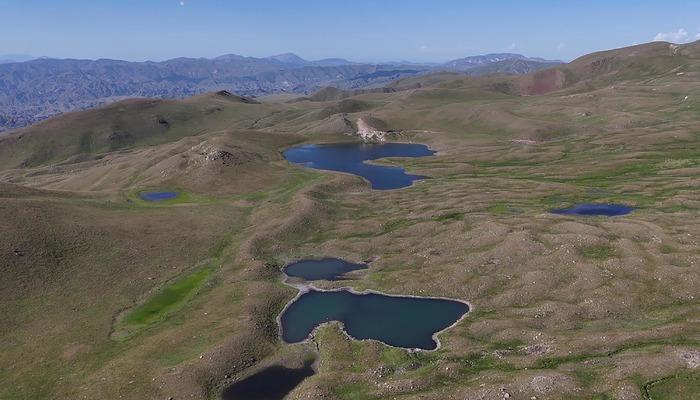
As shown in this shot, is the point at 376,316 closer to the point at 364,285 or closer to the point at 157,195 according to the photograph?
the point at 364,285

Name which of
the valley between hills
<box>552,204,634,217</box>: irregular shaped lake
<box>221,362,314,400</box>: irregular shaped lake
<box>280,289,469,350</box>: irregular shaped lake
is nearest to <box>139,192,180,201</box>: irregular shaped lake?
the valley between hills

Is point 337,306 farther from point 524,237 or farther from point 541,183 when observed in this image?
point 541,183

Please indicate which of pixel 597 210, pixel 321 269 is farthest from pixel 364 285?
pixel 597 210

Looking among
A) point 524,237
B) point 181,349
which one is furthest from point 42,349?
point 524,237

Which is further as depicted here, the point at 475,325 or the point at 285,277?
the point at 285,277

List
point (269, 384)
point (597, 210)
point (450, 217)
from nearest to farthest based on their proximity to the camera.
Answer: point (269, 384), point (450, 217), point (597, 210)

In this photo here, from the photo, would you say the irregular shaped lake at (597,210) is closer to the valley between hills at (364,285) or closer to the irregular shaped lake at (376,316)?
the valley between hills at (364,285)
